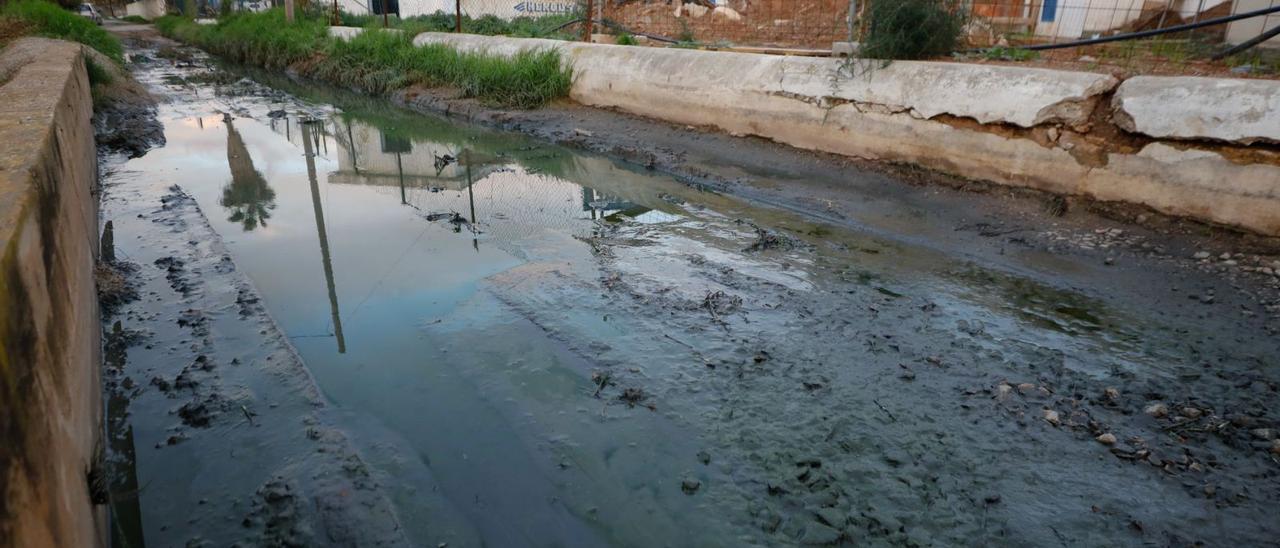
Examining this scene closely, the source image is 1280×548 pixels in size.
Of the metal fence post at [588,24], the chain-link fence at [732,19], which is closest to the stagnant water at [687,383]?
the metal fence post at [588,24]

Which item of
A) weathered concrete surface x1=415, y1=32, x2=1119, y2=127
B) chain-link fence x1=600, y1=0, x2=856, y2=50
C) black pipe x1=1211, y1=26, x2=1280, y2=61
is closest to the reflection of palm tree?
weathered concrete surface x1=415, y1=32, x2=1119, y2=127

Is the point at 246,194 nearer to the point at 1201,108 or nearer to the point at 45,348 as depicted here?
the point at 45,348

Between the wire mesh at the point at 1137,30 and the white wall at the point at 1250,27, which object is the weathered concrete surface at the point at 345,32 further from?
the white wall at the point at 1250,27

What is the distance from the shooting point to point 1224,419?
2.75 meters

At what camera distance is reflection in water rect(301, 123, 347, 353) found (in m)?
3.54

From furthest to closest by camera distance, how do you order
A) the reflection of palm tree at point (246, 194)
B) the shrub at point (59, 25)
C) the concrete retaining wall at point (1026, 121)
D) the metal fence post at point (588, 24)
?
the shrub at point (59, 25) → the metal fence post at point (588, 24) → the reflection of palm tree at point (246, 194) → the concrete retaining wall at point (1026, 121)

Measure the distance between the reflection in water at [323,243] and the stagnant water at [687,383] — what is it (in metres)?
0.02

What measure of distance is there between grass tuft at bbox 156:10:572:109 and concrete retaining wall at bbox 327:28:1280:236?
7.13 feet

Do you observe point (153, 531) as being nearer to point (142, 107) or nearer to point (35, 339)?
point (35, 339)

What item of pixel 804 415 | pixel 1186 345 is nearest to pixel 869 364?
pixel 804 415

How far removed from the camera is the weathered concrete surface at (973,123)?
4363 mm

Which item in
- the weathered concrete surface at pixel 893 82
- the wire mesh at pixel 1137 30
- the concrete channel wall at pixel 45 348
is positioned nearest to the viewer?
the concrete channel wall at pixel 45 348

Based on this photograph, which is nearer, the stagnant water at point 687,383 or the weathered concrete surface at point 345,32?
the stagnant water at point 687,383

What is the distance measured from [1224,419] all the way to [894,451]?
1.33 m
